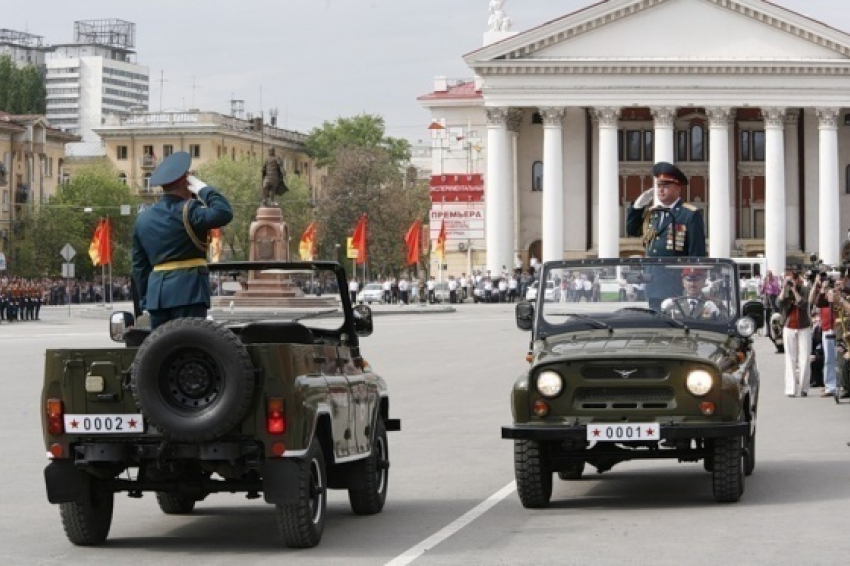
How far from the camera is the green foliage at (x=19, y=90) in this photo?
620 feet

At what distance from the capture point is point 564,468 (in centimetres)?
1492

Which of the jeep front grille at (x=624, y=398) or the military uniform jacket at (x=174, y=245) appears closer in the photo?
the military uniform jacket at (x=174, y=245)

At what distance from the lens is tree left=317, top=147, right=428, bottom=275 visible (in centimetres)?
13700

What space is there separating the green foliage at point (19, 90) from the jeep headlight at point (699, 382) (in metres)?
179

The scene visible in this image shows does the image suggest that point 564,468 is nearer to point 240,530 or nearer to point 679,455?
point 679,455

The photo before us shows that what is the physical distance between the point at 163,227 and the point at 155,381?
5.84 ft

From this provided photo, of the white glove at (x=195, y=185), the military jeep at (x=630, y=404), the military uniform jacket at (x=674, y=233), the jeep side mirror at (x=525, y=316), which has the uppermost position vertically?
the white glove at (x=195, y=185)

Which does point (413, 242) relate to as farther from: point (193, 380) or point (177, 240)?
point (193, 380)

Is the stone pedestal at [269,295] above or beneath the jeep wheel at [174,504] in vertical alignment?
above

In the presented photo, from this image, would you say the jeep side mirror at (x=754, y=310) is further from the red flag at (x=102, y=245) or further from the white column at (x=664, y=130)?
the white column at (x=664, y=130)

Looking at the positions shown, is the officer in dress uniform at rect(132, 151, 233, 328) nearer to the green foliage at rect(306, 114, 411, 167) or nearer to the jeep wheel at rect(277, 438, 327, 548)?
the jeep wheel at rect(277, 438, 327, 548)

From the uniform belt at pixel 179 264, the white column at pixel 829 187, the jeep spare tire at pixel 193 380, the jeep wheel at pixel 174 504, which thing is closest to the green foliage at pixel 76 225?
the white column at pixel 829 187

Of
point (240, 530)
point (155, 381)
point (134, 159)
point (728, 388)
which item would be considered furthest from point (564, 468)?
point (134, 159)

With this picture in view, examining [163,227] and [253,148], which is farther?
[253,148]
